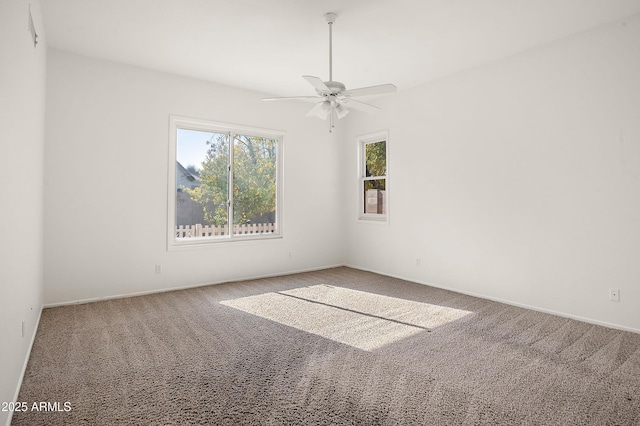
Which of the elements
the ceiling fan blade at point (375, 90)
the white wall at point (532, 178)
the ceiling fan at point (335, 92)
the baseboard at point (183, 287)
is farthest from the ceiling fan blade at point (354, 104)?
the baseboard at point (183, 287)

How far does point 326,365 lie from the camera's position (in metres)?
2.56

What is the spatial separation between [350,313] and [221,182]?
2.79 m

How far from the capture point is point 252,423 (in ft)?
6.11

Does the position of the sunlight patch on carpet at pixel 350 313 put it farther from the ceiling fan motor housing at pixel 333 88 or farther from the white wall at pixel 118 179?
the ceiling fan motor housing at pixel 333 88

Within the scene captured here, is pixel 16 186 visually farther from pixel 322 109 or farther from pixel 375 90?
pixel 375 90

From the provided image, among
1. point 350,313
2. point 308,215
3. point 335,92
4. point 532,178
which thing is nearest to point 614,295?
point 532,178

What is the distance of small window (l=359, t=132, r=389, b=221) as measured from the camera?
5.84 m

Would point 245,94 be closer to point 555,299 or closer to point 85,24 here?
point 85,24

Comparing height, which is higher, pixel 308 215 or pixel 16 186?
pixel 16 186

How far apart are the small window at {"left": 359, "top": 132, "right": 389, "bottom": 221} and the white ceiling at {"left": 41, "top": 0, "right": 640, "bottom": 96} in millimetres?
1456

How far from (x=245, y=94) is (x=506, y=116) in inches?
142

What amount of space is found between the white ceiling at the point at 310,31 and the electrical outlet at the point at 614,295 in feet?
8.48

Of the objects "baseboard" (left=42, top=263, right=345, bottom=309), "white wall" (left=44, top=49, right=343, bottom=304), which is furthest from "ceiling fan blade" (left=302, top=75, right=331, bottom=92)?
"baseboard" (left=42, top=263, right=345, bottom=309)

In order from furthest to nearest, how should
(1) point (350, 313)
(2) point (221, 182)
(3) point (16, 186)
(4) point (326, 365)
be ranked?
(2) point (221, 182)
(1) point (350, 313)
(4) point (326, 365)
(3) point (16, 186)
